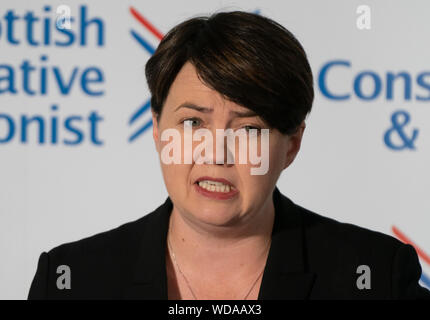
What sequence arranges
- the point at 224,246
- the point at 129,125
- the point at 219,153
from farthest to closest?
the point at 129,125 < the point at 224,246 < the point at 219,153

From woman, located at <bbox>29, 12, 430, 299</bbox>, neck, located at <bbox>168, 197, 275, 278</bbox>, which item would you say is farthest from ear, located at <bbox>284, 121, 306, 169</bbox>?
neck, located at <bbox>168, 197, 275, 278</bbox>

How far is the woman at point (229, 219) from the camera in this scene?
1.22m

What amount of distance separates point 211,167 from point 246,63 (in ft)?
0.68

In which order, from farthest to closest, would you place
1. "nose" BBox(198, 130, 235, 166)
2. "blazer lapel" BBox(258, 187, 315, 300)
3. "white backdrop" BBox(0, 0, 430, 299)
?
1. "white backdrop" BBox(0, 0, 430, 299)
2. "blazer lapel" BBox(258, 187, 315, 300)
3. "nose" BBox(198, 130, 235, 166)

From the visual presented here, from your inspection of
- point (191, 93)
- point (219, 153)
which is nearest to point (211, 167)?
point (219, 153)

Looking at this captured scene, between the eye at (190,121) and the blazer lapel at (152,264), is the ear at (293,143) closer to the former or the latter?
the eye at (190,121)

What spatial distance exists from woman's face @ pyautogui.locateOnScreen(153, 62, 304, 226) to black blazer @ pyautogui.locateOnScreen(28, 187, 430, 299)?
15 centimetres

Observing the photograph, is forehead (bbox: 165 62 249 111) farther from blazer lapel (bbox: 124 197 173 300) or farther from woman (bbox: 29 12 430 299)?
blazer lapel (bbox: 124 197 173 300)

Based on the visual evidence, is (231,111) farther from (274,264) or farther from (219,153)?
(274,264)

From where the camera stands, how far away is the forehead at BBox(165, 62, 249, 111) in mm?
1209

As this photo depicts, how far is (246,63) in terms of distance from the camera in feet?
3.94

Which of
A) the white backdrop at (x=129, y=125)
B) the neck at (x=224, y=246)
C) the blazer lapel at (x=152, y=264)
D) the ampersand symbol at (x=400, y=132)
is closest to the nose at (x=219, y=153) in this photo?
the neck at (x=224, y=246)
